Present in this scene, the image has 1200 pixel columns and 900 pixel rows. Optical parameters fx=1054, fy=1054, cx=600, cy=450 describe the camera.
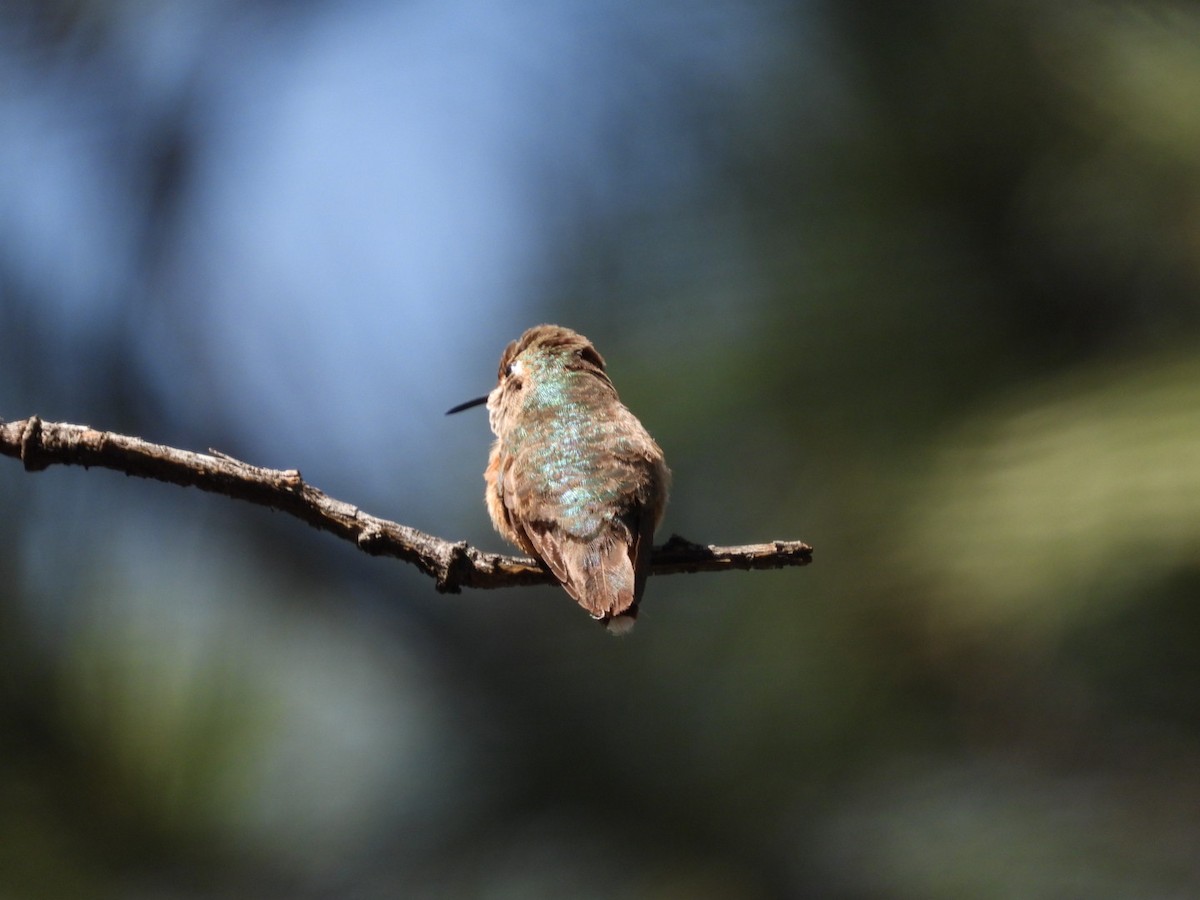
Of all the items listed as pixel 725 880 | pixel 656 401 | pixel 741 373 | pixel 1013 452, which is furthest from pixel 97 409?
pixel 1013 452

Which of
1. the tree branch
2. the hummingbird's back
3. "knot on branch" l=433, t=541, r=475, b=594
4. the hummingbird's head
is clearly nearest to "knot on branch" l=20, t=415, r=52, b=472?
the tree branch

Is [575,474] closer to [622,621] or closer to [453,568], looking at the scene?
[622,621]

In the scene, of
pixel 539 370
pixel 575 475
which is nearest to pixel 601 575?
pixel 575 475

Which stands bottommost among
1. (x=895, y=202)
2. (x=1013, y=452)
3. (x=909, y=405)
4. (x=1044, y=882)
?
(x=1044, y=882)

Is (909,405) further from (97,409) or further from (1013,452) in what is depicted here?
(97,409)

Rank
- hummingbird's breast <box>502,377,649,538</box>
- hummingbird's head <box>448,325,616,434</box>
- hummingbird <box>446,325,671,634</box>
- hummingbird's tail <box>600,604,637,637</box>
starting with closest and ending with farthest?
hummingbird's tail <box>600,604,637,637</box> < hummingbird <box>446,325,671,634</box> < hummingbird's breast <box>502,377,649,538</box> < hummingbird's head <box>448,325,616,434</box>

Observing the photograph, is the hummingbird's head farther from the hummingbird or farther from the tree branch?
the tree branch
